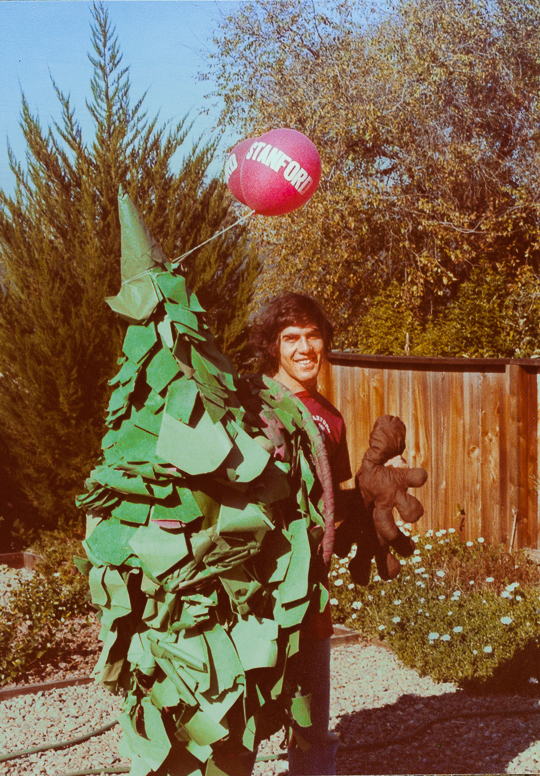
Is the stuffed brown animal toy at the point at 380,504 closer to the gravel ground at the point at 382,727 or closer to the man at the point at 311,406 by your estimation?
the man at the point at 311,406

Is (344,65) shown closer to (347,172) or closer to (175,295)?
(347,172)

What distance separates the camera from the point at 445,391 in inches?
219

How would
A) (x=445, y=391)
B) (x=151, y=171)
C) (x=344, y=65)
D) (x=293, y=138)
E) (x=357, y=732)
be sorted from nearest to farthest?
(x=293, y=138)
(x=357, y=732)
(x=151, y=171)
(x=445, y=391)
(x=344, y=65)

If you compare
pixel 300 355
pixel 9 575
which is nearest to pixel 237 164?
pixel 300 355

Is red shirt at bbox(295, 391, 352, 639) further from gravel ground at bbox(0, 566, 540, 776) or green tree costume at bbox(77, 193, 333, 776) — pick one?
gravel ground at bbox(0, 566, 540, 776)

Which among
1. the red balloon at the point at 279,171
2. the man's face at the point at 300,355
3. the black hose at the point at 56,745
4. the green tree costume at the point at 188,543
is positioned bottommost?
the black hose at the point at 56,745

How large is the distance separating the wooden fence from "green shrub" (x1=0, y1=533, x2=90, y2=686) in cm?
267

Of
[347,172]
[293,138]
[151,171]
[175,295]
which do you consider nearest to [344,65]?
[347,172]

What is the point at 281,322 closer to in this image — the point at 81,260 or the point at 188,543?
the point at 188,543

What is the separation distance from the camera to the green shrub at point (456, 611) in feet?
11.6

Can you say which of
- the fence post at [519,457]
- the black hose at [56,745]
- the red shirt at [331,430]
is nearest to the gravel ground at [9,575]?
the black hose at [56,745]

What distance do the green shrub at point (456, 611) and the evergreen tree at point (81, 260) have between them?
6.28 ft

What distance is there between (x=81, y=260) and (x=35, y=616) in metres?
2.36

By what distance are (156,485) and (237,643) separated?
40 centimetres
